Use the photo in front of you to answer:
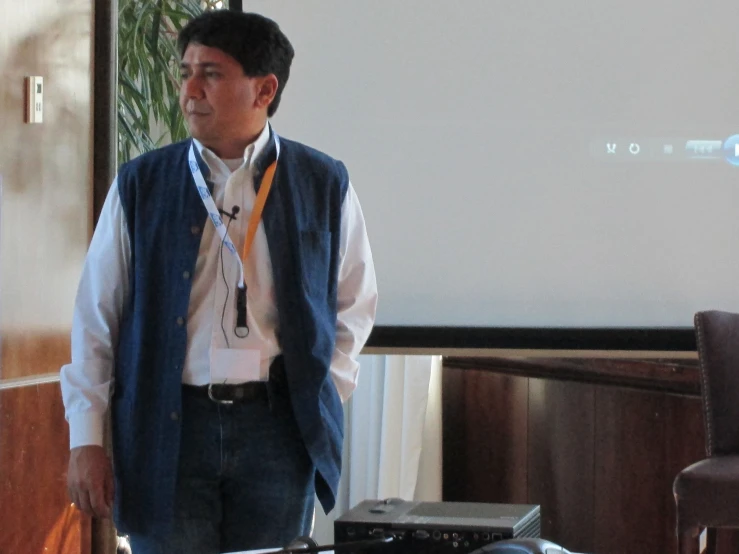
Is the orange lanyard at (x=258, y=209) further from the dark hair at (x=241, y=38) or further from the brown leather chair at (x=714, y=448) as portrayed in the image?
the brown leather chair at (x=714, y=448)

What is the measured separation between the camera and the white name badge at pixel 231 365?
164cm

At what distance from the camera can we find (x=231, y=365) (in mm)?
1642

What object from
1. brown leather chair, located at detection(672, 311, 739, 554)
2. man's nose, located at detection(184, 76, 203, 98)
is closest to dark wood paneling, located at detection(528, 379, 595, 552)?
brown leather chair, located at detection(672, 311, 739, 554)

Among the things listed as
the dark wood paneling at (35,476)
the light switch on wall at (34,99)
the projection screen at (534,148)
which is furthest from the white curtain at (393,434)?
the light switch on wall at (34,99)

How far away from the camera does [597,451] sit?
328 cm

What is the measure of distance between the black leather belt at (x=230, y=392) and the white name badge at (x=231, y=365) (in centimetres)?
1

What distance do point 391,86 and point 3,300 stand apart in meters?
1.15

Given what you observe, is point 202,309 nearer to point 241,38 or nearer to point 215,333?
point 215,333

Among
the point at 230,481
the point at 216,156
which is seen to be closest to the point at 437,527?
the point at 230,481

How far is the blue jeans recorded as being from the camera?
166 centimetres

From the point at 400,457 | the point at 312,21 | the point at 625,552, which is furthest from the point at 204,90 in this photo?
the point at 625,552

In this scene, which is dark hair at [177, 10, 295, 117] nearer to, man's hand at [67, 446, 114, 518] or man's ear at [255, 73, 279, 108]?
man's ear at [255, 73, 279, 108]

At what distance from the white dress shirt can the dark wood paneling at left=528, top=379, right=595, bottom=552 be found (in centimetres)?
168

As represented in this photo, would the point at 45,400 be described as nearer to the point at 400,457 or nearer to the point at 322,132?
the point at 322,132
